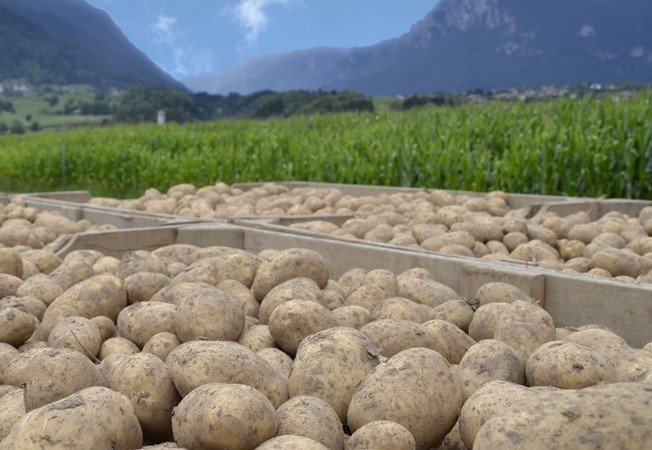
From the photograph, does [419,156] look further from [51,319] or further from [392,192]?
[51,319]

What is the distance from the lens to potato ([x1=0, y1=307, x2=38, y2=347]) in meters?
2.33

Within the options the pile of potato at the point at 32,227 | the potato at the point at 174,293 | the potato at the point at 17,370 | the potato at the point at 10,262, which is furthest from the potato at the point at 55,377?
the pile of potato at the point at 32,227

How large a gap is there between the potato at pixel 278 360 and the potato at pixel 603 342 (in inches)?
29.8

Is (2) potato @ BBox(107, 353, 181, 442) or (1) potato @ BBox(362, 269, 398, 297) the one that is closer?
(2) potato @ BBox(107, 353, 181, 442)

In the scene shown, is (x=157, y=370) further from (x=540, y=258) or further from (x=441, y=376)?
(x=540, y=258)

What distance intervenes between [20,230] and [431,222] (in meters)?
2.34

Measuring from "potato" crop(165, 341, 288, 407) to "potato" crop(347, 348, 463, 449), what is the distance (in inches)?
7.8

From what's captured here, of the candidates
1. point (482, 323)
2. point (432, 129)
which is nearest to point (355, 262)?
point (482, 323)

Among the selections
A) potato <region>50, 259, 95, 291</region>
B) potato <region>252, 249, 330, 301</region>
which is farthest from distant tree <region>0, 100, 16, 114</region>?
potato <region>252, 249, 330, 301</region>

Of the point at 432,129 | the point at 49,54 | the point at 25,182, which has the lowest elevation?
the point at 25,182

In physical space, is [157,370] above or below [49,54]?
below

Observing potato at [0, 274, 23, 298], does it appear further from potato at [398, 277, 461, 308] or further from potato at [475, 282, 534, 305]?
potato at [475, 282, 534, 305]

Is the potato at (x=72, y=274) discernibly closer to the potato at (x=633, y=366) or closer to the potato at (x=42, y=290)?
the potato at (x=42, y=290)

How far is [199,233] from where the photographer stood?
13.2 ft
